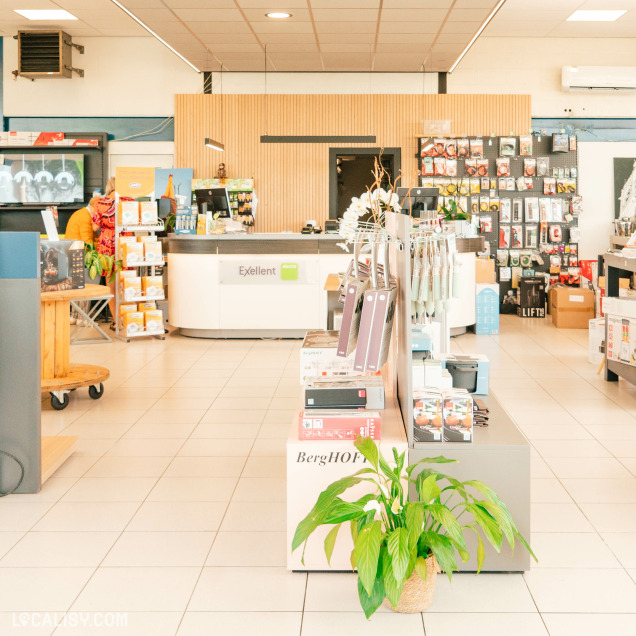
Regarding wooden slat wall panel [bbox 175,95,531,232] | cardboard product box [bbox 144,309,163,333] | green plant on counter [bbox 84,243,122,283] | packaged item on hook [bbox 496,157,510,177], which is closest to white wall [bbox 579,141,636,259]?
packaged item on hook [bbox 496,157,510,177]

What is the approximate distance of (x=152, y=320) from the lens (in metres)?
9.03

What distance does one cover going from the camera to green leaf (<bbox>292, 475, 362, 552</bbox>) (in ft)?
8.92

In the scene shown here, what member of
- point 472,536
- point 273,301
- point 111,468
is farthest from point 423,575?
point 273,301

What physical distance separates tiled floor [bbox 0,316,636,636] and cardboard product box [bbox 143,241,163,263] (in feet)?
10.0

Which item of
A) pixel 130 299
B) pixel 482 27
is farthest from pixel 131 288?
pixel 482 27

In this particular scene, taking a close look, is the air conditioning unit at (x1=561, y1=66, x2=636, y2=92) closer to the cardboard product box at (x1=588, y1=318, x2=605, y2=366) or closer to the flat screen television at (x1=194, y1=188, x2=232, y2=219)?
the flat screen television at (x1=194, y1=188, x2=232, y2=219)

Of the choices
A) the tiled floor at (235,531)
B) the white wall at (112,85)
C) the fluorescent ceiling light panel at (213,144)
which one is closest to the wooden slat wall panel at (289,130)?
the white wall at (112,85)

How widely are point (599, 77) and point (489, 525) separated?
33.0 feet

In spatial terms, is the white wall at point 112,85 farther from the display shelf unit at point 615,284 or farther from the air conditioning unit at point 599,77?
the display shelf unit at point 615,284

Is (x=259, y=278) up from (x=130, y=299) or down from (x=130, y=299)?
up

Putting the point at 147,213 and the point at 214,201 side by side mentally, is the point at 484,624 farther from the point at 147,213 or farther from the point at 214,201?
the point at 214,201

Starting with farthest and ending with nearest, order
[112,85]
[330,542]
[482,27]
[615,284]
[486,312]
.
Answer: [112,85] → [486,312] → [482,27] → [615,284] → [330,542]

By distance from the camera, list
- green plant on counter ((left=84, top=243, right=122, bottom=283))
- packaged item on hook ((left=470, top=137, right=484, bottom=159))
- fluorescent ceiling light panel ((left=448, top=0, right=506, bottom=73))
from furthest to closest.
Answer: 1. packaged item on hook ((left=470, top=137, right=484, bottom=159))
2. green plant on counter ((left=84, top=243, right=122, bottom=283))
3. fluorescent ceiling light panel ((left=448, top=0, right=506, bottom=73))

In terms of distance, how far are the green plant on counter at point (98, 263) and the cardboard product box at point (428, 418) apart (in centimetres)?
561
